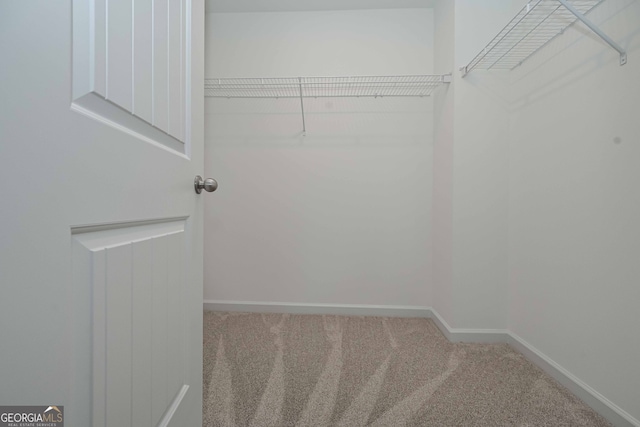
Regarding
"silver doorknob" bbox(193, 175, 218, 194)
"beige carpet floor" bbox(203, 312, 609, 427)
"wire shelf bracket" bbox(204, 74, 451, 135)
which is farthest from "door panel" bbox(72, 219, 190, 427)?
"wire shelf bracket" bbox(204, 74, 451, 135)

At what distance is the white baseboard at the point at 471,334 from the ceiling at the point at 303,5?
2.29m

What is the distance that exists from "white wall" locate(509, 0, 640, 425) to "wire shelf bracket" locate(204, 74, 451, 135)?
660 millimetres

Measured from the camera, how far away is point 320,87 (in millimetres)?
2176

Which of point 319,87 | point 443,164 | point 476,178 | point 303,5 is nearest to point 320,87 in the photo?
point 319,87

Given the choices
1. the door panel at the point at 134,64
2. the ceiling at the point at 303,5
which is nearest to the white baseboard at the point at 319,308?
the door panel at the point at 134,64

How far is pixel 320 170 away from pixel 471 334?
1523 mm

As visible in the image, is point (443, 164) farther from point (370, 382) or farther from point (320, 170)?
point (370, 382)

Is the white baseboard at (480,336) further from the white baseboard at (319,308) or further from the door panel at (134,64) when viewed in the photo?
the door panel at (134,64)

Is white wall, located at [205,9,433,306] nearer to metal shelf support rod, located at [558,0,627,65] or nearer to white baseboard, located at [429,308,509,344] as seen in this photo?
white baseboard, located at [429,308,509,344]

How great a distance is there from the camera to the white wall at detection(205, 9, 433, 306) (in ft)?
7.14

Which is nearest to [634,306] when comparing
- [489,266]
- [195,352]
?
[489,266]

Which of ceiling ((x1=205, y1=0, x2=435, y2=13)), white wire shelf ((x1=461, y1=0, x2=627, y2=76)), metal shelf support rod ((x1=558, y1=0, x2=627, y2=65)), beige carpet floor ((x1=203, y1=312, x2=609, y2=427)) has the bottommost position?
beige carpet floor ((x1=203, y1=312, x2=609, y2=427))

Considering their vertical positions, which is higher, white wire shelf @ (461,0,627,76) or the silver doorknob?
white wire shelf @ (461,0,627,76)

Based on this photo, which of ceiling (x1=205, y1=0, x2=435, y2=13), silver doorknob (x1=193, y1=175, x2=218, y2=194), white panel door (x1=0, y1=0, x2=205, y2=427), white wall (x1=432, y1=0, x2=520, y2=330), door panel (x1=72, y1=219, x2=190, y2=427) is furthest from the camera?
ceiling (x1=205, y1=0, x2=435, y2=13)
